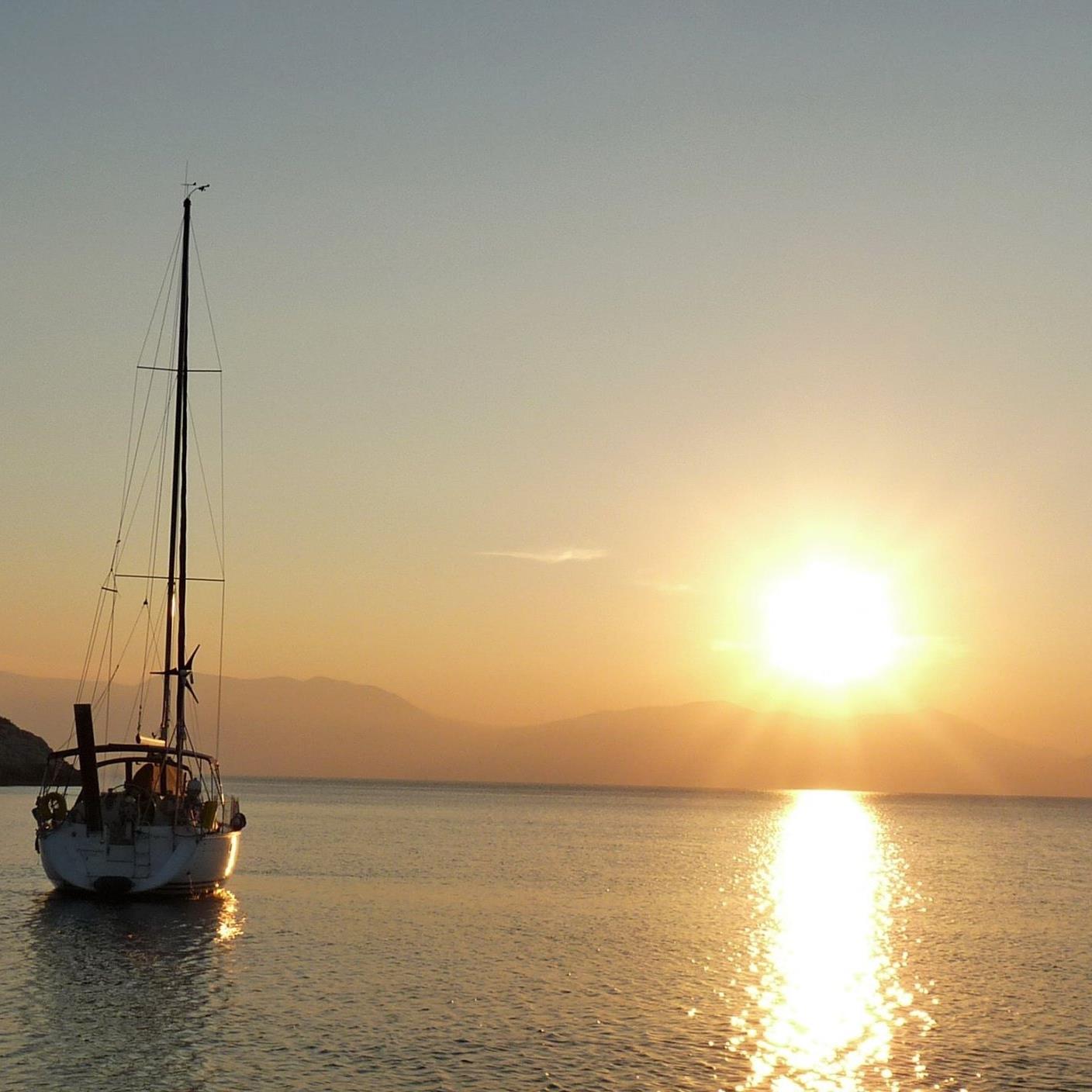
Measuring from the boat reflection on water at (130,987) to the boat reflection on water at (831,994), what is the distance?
12210 millimetres

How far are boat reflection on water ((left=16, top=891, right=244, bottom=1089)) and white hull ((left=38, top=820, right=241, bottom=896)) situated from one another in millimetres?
946

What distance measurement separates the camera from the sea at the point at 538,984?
89.2 ft

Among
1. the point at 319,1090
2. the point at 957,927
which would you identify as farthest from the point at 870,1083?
the point at 957,927

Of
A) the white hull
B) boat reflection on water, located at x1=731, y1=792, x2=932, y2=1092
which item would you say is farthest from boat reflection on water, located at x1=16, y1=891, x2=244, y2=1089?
boat reflection on water, located at x1=731, y1=792, x2=932, y2=1092

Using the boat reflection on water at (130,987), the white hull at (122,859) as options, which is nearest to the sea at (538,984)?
the boat reflection on water at (130,987)

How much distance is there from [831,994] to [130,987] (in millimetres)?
19428

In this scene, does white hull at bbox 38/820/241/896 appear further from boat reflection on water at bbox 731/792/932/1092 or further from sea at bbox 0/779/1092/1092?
boat reflection on water at bbox 731/792/932/1092

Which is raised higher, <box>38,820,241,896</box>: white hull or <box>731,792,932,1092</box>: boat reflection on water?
<box>38,820,241,896</box>: white hull

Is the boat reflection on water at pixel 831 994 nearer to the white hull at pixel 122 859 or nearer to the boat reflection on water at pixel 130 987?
the boat reflection on water at pixel 130 987

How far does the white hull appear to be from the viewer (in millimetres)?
48531

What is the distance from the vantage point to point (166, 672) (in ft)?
182

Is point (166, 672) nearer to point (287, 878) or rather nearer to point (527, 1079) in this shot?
point (287, 878)

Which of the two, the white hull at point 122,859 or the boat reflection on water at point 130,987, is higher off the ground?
the white hull at point 122,859

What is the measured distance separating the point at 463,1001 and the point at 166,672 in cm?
2585
